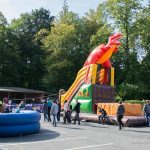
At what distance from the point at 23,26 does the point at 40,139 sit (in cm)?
5269

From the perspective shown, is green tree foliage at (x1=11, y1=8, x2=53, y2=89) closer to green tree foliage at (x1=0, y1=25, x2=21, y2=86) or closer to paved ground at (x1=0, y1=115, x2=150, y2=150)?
green tree foliage at (x1=0, y1=25, x2=21, y2=86)

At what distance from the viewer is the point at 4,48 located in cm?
5816

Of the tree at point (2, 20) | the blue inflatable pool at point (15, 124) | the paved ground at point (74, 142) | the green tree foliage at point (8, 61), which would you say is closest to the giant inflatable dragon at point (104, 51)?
the paved ground at point (74, 142)

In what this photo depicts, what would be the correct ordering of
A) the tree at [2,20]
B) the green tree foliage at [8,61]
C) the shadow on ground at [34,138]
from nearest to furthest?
the shadow on ground at [34,138] → the green tree foliage at [8,61] → the tree at [2,20]

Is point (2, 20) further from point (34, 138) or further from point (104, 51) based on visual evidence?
point (34, 138)

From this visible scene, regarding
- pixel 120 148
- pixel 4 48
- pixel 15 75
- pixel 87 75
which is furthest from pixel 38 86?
pixel 120 148

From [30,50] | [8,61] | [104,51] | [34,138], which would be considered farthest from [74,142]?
[30,50]

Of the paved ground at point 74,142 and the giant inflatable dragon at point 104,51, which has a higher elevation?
the giant inflatable dragon at point 104,51

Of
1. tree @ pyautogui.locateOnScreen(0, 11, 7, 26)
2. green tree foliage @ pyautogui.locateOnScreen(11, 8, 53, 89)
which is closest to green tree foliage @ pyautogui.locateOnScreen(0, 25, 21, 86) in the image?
green tree foliage @ pyautogui.locateOnScreen(11, 8, 53, 89)

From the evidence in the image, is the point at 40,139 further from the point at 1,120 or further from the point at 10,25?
the point at 10,25

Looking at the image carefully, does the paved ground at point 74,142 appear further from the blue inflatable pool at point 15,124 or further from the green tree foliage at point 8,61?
the green tree foliage at point 8,61

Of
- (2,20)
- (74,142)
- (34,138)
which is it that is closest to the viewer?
(74,142)

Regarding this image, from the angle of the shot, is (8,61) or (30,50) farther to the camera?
(30,50)

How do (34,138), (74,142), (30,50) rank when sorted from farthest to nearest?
(30,50), (34,138), (74,142)
